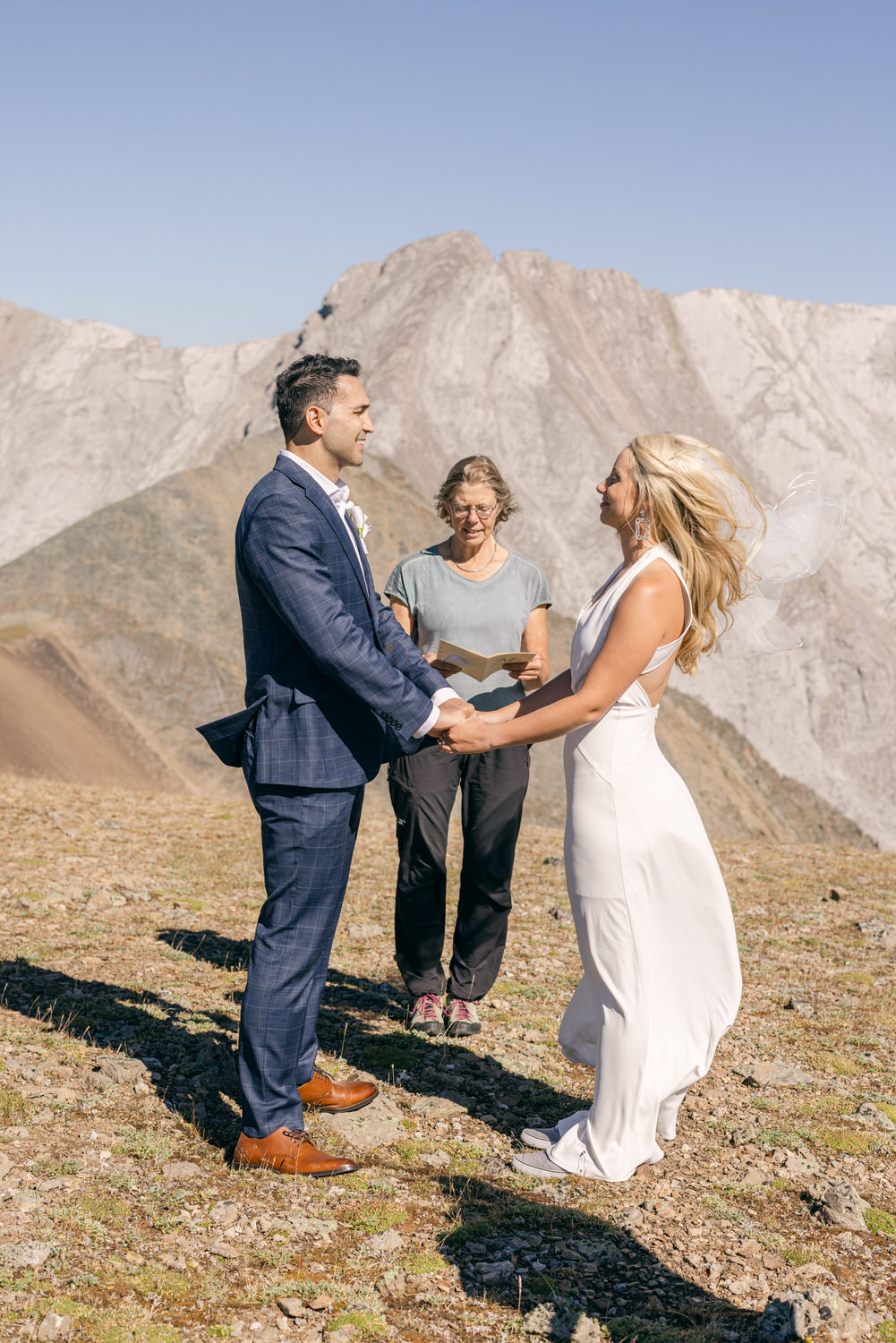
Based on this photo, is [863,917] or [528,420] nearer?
[863,917]

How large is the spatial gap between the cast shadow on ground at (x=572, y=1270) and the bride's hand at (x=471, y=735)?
1.46m

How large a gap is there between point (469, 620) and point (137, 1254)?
114 inches

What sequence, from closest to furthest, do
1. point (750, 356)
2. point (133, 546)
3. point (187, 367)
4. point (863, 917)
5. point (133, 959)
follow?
point (133, 959) < point (863, 917) < point (133, 546) < point (750, 356) < point (187, 367)

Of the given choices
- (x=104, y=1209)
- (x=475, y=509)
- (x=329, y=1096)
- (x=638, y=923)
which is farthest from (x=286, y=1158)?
(x=475, y=509)

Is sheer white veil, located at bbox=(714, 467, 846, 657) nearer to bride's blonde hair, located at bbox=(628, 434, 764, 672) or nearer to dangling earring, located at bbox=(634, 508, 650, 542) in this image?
bride's blonde hair, located at bbox=(628, 434, 764, 672)

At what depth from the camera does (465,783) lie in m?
5.00

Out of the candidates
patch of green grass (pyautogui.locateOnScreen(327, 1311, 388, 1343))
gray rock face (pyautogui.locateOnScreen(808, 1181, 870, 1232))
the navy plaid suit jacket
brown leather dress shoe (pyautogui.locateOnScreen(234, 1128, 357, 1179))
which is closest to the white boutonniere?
the navy plaid suit jacket

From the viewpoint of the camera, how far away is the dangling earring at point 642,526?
3428 millimetres

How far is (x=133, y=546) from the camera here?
2581cm

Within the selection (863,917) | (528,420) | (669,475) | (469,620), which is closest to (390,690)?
(669,475)

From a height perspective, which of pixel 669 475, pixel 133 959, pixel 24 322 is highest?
pixel 24 322

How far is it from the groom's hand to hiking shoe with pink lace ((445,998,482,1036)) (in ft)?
6.13

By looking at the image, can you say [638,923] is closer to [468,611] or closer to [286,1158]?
[286,1158]

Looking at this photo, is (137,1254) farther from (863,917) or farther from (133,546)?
(133,546)
